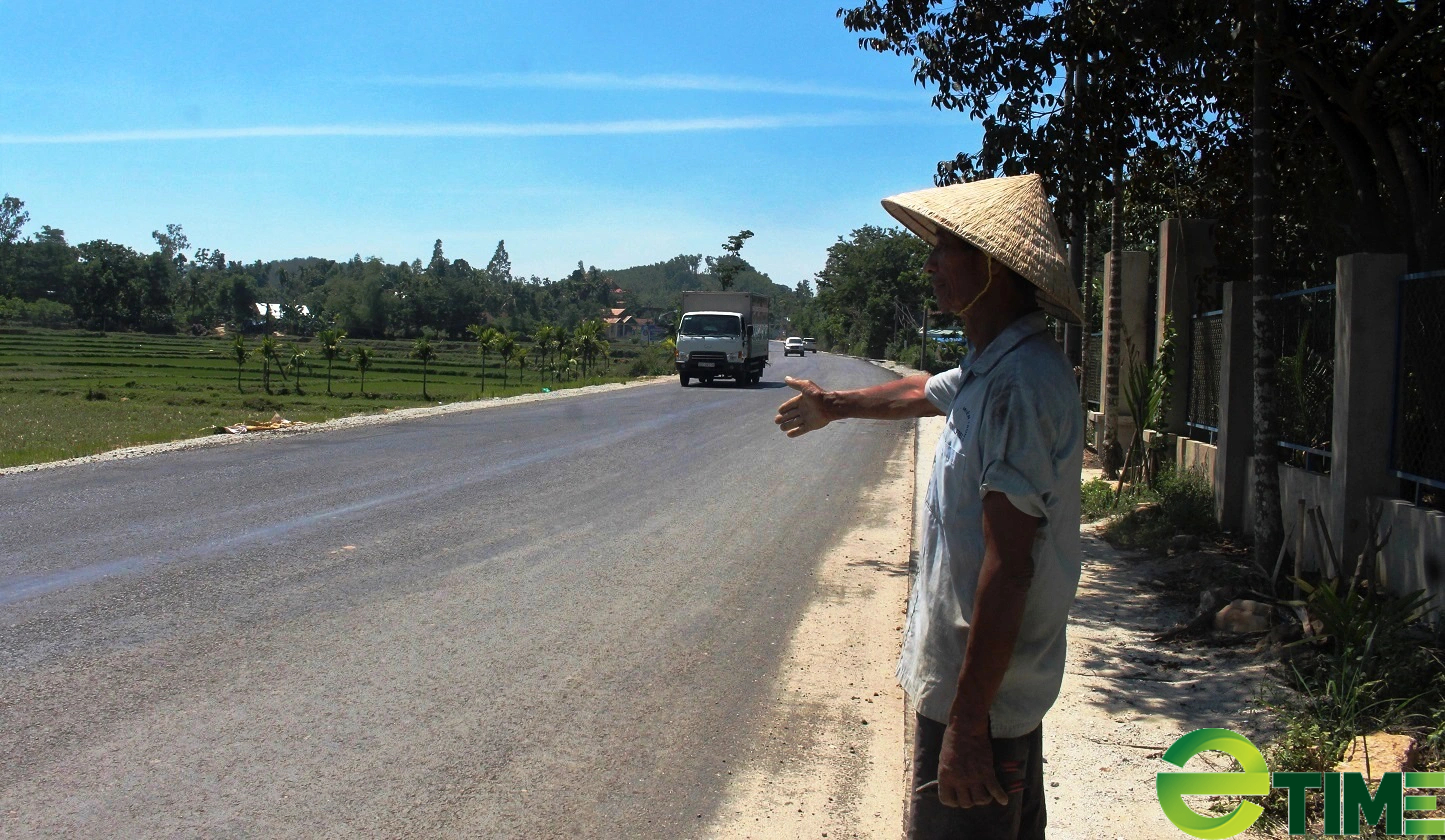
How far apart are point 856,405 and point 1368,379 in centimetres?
472

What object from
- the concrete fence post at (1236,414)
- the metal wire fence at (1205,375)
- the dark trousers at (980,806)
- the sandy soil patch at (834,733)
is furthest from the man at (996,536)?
the metal wire fence at (1205,375)

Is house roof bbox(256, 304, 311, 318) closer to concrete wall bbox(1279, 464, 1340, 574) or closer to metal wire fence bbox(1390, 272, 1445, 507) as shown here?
concrete wall bbox(1279, 464, 1340, 574)

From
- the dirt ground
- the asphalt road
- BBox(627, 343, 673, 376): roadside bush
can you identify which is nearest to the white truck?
BBox(627, 343, 673, 376): roadside bush

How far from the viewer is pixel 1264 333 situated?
280 inches

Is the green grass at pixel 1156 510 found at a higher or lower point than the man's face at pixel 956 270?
lower

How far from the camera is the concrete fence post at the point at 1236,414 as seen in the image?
8.75m

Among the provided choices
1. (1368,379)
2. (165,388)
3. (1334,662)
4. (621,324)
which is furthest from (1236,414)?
(621,324)

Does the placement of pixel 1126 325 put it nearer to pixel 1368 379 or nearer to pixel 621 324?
pixel 1368 379

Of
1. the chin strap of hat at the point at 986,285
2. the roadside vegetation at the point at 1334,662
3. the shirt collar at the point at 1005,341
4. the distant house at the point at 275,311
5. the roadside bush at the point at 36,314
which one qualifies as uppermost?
the distant house at the point at 275,311

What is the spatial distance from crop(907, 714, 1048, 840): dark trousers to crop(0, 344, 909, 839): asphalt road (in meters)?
1.73

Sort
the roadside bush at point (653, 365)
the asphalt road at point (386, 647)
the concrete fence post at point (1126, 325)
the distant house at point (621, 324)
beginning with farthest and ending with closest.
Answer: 1. the distant house at point (621, 324)
2. the roadside bush at point (653, 365)
3. the concrete fence post at point (1126, 325)
4. the asphalt road at point (386, 647)

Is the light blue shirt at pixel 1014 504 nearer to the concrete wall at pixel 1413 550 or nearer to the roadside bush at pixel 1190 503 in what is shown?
the concrete wall at pixel 1413 550

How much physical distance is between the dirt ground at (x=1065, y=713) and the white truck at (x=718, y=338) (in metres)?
27.3

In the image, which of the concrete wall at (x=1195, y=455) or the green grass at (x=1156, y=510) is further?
the concrete wall at (x=1195, y=455)
